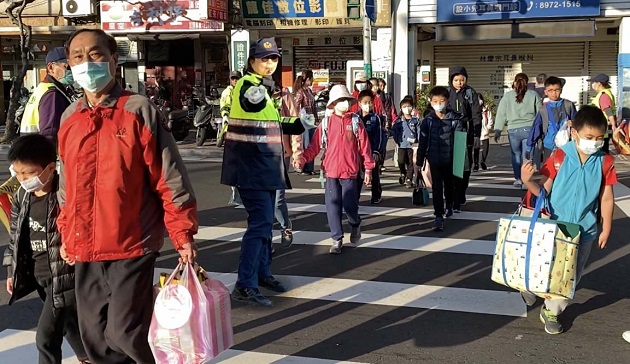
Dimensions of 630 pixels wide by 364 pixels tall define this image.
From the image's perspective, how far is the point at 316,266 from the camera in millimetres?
6828

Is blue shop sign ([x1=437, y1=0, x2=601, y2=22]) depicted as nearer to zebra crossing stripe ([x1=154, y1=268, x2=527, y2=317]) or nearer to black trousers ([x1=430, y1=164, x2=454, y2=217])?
black trousers ([x1=430, y1=164, x2=454, y2=217])

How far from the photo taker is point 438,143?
823 cm

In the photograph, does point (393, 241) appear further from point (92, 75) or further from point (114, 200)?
point (92, 75)

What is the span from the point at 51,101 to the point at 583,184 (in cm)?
397

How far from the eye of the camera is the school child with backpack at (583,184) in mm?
4766

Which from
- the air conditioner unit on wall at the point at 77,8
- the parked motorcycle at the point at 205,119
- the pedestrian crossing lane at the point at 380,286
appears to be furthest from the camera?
the air conditioner unit on wall at the point at 77,8

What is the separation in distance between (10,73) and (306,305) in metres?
24.6

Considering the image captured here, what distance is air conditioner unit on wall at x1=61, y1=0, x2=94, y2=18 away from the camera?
22141mm

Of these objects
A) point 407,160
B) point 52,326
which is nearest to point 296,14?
point 407,160

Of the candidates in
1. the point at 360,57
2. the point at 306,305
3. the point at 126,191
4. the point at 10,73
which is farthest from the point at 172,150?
the point at 10,73

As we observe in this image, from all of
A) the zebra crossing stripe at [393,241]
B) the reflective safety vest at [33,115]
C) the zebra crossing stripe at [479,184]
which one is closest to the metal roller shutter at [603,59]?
the zebra crossing stripe at [479,184]

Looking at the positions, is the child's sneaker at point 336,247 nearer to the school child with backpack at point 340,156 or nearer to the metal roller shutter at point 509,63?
the school child with backpack at point 340,156

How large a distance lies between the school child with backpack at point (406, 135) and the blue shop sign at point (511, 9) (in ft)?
A: 30.4

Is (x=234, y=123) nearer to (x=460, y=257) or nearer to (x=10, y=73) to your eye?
(x=460, y=257)
